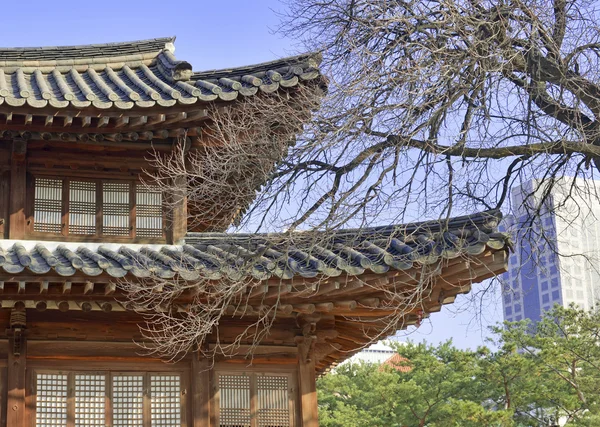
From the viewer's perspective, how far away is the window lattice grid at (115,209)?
38.3 feet

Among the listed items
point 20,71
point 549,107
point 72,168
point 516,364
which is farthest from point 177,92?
point 516,364

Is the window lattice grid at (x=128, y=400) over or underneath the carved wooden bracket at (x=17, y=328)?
underneath

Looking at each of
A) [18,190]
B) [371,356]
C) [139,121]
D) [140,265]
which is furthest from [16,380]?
[371,356]

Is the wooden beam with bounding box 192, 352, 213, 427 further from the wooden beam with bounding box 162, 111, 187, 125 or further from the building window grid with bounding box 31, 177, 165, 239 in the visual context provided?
the wooden beam with bounding box 162, 111, 187, 125

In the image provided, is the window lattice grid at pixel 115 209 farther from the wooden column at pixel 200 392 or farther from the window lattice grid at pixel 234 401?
the window lattice grid at pixel 234 401

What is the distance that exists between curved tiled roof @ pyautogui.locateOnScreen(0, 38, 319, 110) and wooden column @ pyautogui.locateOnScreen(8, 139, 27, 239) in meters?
0.70

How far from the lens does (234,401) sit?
36.3 ft

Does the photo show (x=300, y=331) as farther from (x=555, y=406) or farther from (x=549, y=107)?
(x=555, y=406)

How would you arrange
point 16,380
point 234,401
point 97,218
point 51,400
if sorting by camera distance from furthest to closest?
point 97,218 → point 234,401 → point 51,400 → point 16,380

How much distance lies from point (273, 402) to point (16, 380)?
10.0ft

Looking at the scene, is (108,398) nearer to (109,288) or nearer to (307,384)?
(109,288)

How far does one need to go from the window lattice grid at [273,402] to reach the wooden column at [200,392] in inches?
25.5

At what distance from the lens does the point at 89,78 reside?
41.1ft

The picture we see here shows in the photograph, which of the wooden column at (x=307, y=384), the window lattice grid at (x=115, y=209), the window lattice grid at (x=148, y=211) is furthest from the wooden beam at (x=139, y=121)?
the wooden column at (x=307, y=384)
